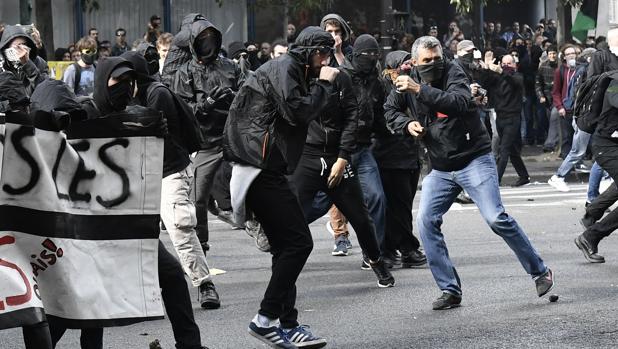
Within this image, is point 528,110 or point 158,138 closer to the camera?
point 158,138

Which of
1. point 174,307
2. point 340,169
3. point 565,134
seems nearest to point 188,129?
point 174,307

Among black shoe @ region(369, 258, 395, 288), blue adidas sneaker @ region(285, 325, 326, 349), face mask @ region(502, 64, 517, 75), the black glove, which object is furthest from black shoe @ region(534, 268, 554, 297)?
face mask @ region(502, 64, 517, 75)

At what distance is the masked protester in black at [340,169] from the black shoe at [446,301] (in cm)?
97

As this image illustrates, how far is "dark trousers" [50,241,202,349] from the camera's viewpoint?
21.6 ft

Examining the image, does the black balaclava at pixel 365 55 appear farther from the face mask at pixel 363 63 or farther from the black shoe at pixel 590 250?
the black shoe at pixel 590 250

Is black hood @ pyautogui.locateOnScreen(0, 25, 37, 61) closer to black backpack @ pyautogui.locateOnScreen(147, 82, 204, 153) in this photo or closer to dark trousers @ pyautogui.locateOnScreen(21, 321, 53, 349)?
black backpack @ pyautogui.locateOnScreen(147, 82, 204, 153)

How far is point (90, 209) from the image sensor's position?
19.7 ft

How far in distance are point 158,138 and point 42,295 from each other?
901 mm

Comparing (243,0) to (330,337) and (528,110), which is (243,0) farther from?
(330,337)

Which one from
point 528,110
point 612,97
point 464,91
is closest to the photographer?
point 464,91

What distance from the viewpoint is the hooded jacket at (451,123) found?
8.54 m

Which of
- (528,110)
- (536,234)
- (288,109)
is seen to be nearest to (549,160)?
(528,110)

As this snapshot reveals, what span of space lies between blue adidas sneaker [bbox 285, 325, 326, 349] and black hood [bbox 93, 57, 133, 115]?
1.72m

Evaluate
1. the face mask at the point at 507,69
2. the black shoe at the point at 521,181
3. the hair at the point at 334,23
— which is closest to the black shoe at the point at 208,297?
the hair at the point at 334,23
